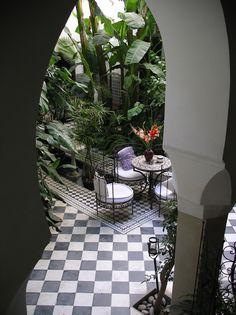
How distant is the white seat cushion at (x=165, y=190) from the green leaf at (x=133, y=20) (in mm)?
3268

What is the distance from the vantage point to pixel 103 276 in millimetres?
5129

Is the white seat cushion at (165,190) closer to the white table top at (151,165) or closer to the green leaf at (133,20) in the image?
the white table top at (151,165)

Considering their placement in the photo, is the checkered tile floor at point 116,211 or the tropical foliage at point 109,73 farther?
the tropical foliage at point 109,73

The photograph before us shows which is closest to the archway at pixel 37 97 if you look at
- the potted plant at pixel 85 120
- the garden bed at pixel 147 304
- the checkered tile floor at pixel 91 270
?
the garden bed at pixel 147 304

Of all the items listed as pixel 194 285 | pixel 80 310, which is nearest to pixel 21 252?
pixel 194 285

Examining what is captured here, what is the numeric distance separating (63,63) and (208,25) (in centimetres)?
758

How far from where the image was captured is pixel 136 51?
7.55 metres

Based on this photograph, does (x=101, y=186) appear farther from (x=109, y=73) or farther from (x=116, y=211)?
(x=109, y=73)

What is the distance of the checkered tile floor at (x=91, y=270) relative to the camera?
4648 millimetres

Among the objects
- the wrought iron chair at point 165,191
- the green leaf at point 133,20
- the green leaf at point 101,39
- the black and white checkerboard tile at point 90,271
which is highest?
the green leaf at point 133,20

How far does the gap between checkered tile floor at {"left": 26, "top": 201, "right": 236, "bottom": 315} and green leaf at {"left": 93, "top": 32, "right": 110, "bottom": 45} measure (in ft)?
12.1

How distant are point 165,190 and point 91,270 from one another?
2059 millimetres

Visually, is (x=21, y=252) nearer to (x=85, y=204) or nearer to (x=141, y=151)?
(x=85, y=204)

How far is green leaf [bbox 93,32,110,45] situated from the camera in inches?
305
